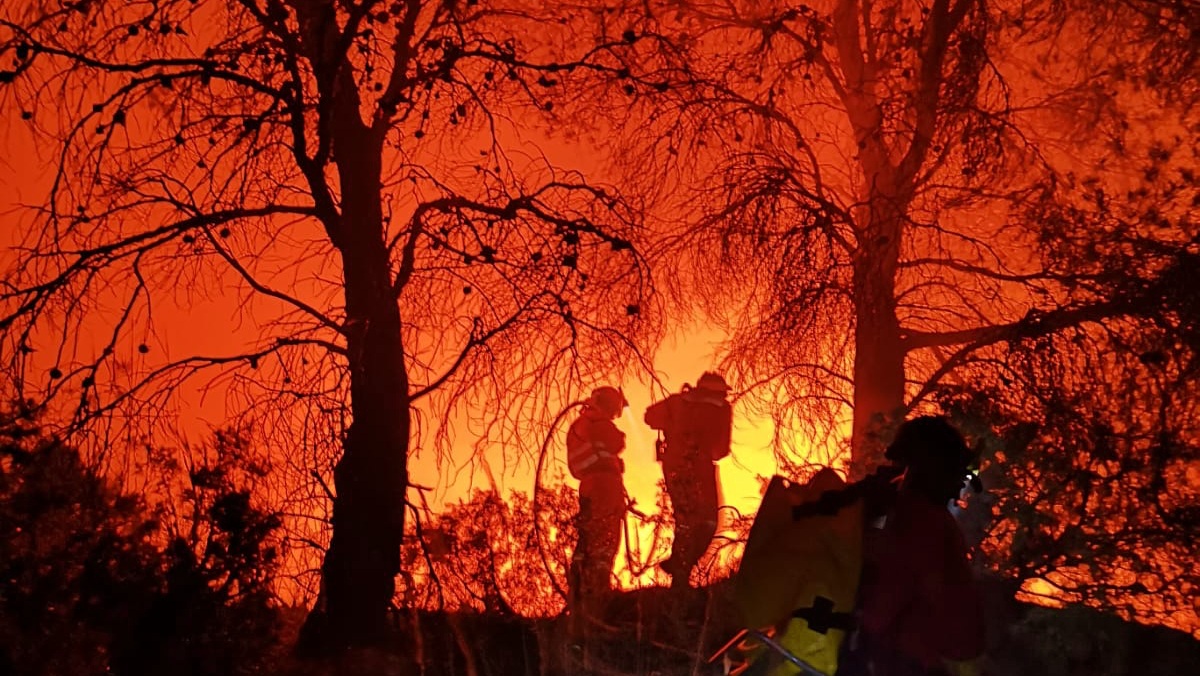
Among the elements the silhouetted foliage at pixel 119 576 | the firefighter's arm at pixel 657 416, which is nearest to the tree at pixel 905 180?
the firefighter's arm at pixel 657 416

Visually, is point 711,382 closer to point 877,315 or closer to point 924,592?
point 877,315

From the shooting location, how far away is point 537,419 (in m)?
6.27

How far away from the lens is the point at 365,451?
20.1 ft

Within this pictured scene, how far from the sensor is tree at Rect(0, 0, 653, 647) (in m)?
5.72

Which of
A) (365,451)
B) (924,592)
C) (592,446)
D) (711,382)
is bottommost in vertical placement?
(924,592)

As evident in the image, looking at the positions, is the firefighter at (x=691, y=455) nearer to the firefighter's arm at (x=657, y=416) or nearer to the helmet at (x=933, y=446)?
the firefighter's arm at (x=657, y=416)

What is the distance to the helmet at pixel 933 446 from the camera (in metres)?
3.31

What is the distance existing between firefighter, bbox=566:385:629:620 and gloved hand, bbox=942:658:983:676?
11.6 ft

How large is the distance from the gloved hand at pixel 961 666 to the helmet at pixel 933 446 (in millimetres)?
605

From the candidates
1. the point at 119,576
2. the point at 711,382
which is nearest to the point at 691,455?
the point at 711,382

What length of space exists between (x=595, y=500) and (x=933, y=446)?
3971 millimetres

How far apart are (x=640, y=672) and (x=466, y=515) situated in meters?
1.51

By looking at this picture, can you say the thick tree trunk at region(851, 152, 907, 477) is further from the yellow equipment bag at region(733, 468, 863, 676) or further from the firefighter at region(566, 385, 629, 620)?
the yellow equipment bag at region(733, 468, 863, 676)

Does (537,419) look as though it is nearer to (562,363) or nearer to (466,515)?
(562,363)
